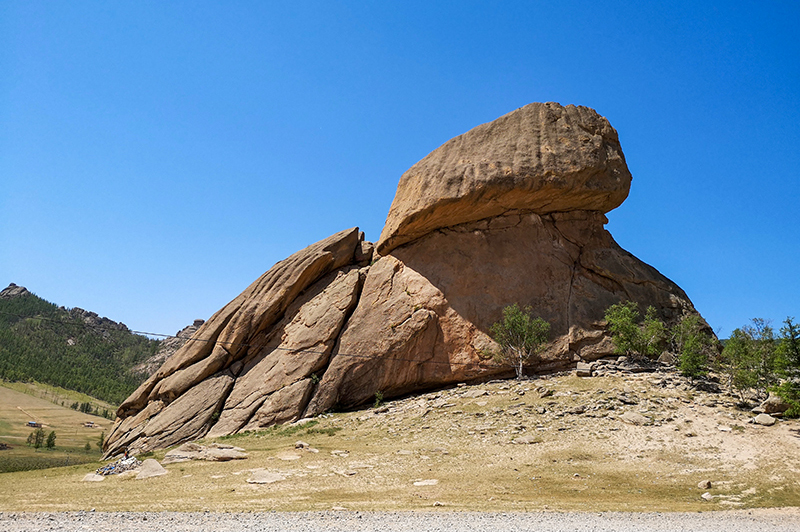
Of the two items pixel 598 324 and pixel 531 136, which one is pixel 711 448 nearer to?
pixel 598 324

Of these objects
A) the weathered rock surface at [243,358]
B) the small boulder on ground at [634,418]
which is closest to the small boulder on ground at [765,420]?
the small boulder on ground at [634,418]

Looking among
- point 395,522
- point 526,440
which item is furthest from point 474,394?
point 395,522

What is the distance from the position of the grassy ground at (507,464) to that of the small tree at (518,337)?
3630 mm

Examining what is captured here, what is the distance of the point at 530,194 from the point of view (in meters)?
31.3

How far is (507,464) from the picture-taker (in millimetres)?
17359

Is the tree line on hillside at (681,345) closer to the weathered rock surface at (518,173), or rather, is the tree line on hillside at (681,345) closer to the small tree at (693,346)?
the small tree at (693,346)

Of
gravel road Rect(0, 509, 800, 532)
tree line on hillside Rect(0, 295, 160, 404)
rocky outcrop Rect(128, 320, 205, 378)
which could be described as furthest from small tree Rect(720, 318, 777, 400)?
rocky outcrop Rect(128, 320, 205, 378)

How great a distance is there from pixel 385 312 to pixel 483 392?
802 cm

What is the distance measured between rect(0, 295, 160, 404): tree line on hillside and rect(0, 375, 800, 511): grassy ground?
278ft

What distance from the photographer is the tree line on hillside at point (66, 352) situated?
348 feet

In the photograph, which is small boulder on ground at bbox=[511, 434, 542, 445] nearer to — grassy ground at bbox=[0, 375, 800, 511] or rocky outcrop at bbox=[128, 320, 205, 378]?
grassy ground at bbox=[0, 375, 800, 511]

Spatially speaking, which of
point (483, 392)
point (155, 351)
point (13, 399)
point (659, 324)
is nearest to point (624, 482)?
point (483, 392)

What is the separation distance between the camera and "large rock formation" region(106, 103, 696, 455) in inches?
1157

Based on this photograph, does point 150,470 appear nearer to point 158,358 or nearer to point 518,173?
point 518,173
